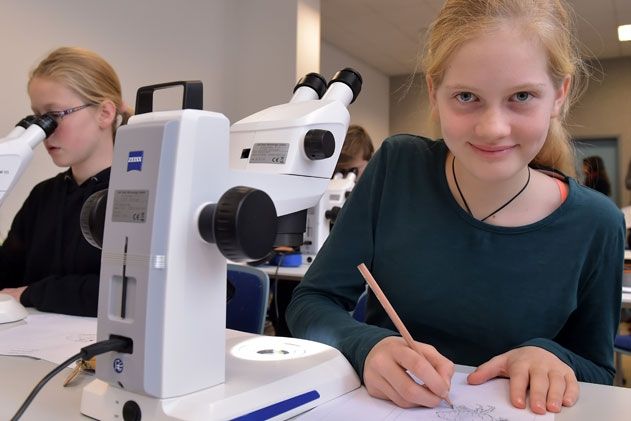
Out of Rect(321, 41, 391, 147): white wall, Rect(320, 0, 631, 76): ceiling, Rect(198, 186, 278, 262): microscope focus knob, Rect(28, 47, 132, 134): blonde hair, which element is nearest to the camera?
Rect(198, 186, 278, 262): microscope focus knob

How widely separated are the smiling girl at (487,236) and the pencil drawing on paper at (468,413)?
0.04 meters

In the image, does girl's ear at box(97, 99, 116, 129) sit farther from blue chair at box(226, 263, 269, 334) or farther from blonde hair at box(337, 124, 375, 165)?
blonde hair at box(337, 124, 375, 165)

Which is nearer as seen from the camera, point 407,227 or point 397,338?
point 397,338

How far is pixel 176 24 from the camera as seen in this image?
11.5ft

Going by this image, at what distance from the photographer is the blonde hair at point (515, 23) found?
29.4 inches

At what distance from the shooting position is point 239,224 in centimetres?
51

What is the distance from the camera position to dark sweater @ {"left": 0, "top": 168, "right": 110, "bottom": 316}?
4.49 ft

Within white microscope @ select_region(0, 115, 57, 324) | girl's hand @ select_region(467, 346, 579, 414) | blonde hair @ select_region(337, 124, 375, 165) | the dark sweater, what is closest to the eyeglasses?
the dark sweater

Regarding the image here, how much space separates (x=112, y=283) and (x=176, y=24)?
3.28 metres

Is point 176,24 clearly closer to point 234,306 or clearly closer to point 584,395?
point 234,306

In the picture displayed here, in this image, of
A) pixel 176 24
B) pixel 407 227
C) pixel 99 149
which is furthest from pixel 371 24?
pixel 407 227

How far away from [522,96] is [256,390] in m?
0.50

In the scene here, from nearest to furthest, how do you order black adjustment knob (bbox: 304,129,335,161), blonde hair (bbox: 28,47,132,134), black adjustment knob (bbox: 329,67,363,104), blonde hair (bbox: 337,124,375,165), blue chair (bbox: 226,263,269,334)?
black adjustment knob (bbox: 304,129,335,161), black adjustment knob (bbox: 329,67,363,104), blue chair (bbox: 226,263,269,334), blonde hair (bbox: 28,47,132,134), blonde hair (bbox: 337,124,375,165)

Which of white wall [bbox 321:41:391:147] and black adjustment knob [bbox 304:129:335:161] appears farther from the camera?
white wall [bbox 321:41:391:147]
